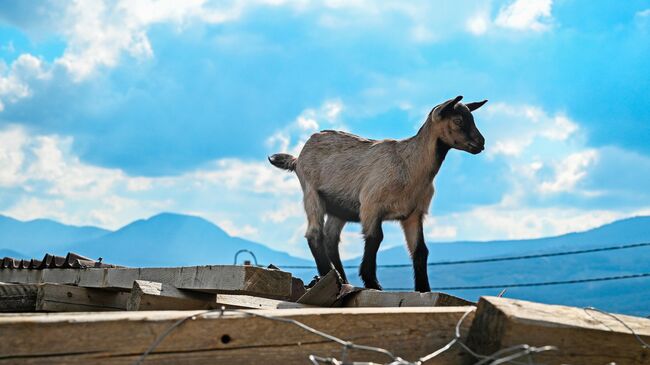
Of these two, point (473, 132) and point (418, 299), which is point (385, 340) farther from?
point (473, 132)

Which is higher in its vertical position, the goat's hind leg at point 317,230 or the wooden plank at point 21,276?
the goat's hind leg at point 317,230

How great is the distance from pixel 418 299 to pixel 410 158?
269cm

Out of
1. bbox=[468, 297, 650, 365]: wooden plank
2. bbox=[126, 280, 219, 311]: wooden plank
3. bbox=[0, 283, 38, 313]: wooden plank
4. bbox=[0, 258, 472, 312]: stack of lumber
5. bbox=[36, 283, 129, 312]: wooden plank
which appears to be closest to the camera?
bbox=[468, 297, 650, 365]: wooden plank

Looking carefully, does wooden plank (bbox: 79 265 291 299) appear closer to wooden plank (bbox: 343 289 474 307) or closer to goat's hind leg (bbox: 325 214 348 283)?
wooden plank (bbox: 343 289 474 307)

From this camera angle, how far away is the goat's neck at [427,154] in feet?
24.3

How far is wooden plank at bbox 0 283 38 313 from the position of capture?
6.19 metres

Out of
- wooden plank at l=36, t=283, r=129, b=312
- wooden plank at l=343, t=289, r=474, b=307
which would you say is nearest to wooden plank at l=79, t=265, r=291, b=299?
wooden plank at l=343, t=289, r=474, b=307

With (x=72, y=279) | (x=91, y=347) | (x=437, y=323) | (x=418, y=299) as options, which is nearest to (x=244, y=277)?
(x=418, y=299)

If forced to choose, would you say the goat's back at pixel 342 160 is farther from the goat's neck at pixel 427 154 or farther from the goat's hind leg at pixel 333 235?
the goat's hind leg at pixel 333 235

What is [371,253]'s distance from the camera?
735cm

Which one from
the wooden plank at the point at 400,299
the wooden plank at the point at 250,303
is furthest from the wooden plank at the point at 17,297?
the wooden plank at the point at 400,299

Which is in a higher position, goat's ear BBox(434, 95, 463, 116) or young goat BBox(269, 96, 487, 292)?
goat's ear BBox(434, 95, 463, 116)

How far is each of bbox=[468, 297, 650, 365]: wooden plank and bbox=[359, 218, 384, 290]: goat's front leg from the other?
4.28m

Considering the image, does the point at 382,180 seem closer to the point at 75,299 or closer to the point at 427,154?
the point at 427,154
